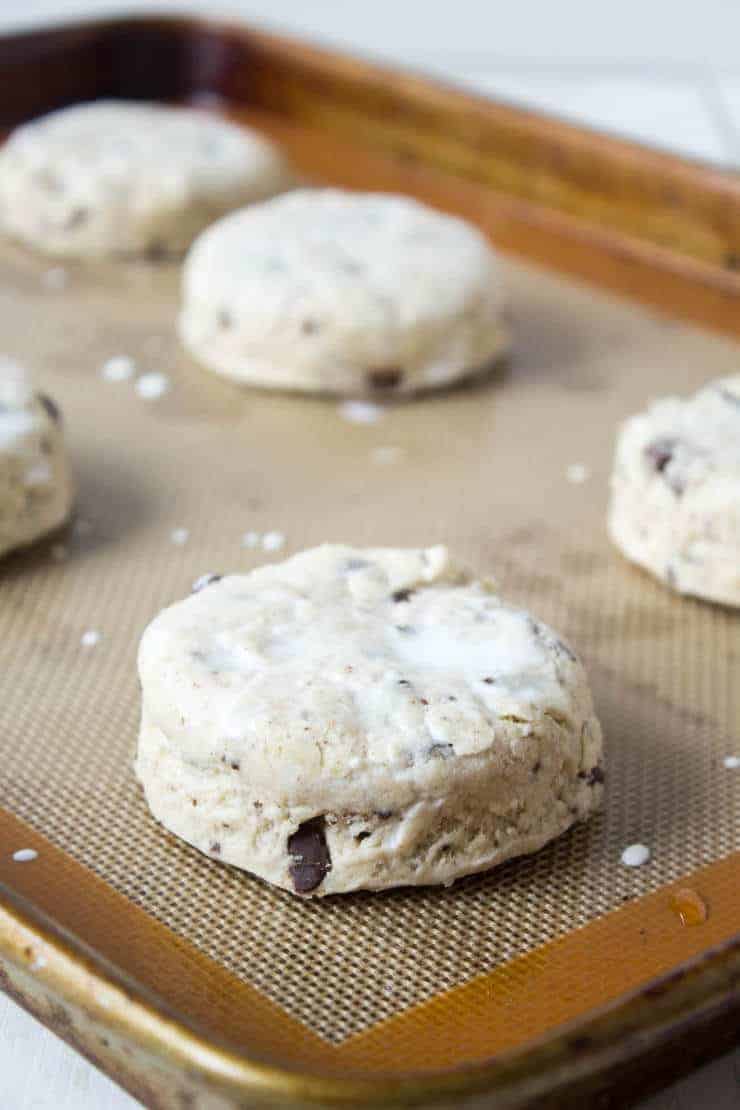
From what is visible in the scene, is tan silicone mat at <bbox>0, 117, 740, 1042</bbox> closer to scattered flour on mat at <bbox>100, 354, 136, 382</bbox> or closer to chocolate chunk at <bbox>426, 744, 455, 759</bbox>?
scattered flour on mat at <bbox>100, 354, 136, 382</bbox>

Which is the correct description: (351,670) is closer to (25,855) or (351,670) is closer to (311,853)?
(311,853)

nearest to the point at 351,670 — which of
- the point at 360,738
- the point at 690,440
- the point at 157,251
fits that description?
the point at 360,738

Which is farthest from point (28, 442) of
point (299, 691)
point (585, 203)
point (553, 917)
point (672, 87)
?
point (672, 87)

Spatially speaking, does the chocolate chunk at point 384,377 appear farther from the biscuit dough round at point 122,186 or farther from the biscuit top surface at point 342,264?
the biscuit dough round at point 122,186

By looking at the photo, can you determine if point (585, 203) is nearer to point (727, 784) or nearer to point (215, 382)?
point (215, 382)

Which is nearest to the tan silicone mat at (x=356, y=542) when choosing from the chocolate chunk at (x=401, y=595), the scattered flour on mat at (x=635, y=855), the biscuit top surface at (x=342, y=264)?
the scattered flour on mat at (x=635, y=855)

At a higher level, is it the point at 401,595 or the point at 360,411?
the point at 401,595
